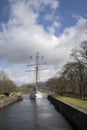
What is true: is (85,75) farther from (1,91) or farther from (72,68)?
(1,91)

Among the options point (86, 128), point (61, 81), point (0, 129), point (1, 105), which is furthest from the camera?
point (61, 81)

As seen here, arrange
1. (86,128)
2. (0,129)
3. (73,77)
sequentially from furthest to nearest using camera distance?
(73,77)
(0,129)
(86,128)

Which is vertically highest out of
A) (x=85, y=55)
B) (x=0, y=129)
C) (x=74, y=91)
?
(x=85, y=55)

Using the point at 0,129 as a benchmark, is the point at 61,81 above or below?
above

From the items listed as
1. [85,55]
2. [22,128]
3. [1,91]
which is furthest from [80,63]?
[1,91]

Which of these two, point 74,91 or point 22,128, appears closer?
point 22,128

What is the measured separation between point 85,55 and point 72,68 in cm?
1607

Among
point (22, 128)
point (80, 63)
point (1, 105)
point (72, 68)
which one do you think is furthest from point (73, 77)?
point (22, 128)

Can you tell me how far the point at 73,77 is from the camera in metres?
89.4

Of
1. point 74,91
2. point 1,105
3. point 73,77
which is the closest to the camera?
point 1,105

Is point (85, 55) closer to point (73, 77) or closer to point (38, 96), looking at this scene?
point (73, 77)

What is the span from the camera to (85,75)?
77625mm

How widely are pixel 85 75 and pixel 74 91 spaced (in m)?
22.3

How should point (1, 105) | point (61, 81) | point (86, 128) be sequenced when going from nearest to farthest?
point (86, 128), point (1, 105), point (61, 81)
